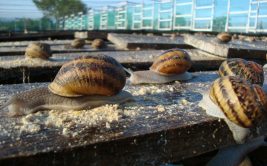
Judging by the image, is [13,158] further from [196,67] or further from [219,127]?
[196,67]

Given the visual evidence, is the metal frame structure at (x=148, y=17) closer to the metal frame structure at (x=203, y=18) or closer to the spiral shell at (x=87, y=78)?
the metal frame structure at (x=203, y=18)

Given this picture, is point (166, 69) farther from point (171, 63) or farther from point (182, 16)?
point (182, 16)

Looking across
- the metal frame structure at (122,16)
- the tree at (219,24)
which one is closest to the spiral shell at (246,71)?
the tree at (219,24)

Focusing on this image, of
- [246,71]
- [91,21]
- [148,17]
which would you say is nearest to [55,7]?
[91,21]

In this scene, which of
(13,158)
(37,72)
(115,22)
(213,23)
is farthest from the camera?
(115,22)

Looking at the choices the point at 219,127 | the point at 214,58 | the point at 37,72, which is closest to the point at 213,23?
the point at 214,58

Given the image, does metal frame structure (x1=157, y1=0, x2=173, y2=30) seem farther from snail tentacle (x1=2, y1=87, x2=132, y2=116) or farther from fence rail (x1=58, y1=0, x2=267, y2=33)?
snail tentacle (x1=2, y1=87, x2=132, y2=116)
